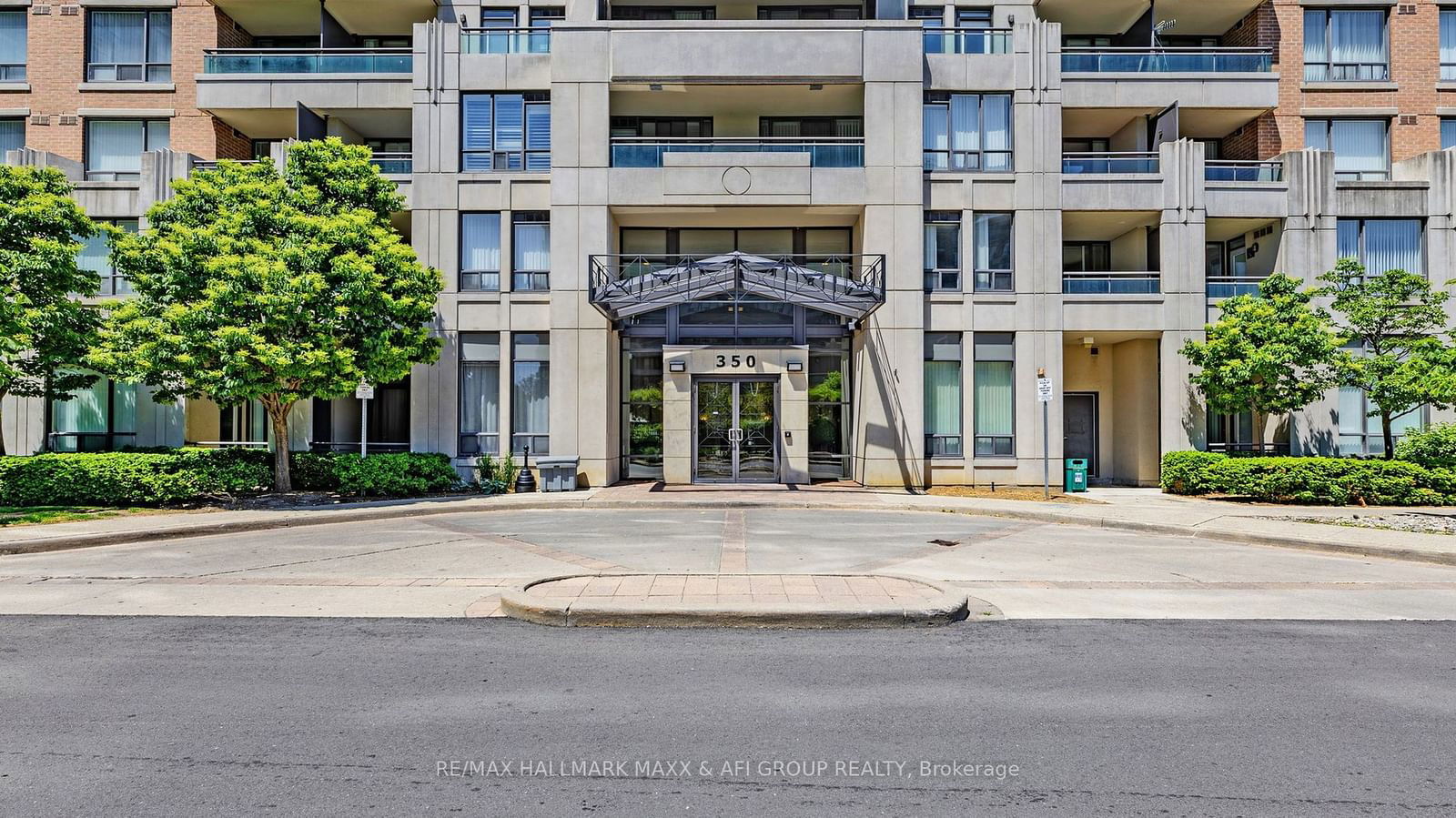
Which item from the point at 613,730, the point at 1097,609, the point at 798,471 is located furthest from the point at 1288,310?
the point at 613,730

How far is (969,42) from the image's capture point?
23359 mm

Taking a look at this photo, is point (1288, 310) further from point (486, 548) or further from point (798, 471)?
point (486, 548)

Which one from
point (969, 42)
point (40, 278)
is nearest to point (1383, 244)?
point (969, 42)

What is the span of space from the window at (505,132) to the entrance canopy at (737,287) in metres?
4.01

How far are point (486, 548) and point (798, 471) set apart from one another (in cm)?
1137

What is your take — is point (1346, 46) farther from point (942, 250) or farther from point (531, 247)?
point (531, 247)

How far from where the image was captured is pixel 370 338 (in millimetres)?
18156

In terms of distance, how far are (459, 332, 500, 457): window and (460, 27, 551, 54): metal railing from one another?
326 inches

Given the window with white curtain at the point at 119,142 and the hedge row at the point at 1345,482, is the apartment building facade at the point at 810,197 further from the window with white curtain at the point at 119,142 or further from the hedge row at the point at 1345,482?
the hedge row at the point at 1345,482

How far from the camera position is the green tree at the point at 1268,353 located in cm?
1978

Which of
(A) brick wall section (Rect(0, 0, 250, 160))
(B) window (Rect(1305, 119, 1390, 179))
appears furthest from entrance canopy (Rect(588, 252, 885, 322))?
(B) window (Rect(1305, 119, 1390, 179))

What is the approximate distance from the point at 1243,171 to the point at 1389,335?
6.08 meters

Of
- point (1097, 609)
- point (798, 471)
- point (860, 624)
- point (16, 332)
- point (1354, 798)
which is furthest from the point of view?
point (798, 471)

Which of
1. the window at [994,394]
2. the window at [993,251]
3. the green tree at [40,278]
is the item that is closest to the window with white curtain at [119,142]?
the green tree at [40,278]
